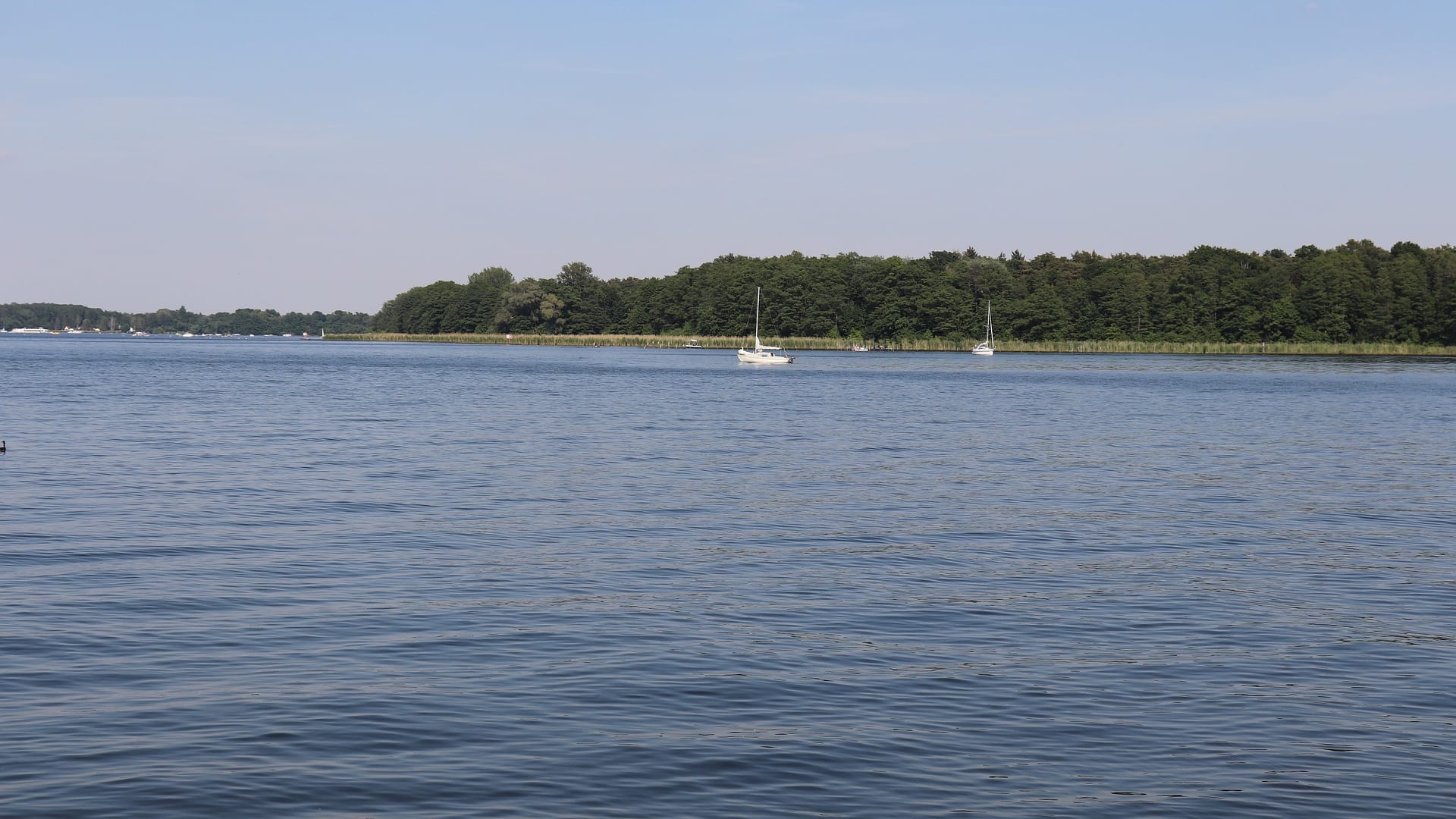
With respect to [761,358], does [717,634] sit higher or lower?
lower

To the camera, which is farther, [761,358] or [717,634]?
[761,358]

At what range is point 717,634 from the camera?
17781mm

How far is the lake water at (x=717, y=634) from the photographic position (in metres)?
12.1

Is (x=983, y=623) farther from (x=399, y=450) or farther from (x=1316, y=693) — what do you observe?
(x=399, y=450)

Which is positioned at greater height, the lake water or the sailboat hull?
the sailboat hull

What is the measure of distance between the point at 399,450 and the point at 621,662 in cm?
2996

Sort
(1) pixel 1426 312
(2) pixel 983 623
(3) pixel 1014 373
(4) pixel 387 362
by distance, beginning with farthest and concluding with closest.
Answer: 1. (1) pixel 1426 312
2. (4) pixel 387 362
3. (3) pixel 1014 373
4. (2) pixel 983 623

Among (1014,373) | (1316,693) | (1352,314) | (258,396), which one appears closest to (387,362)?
(1014,373)

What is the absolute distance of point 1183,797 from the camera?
38.7 ft

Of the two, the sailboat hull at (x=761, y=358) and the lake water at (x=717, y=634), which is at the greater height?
the sailboat hull at (x=761, y=358)

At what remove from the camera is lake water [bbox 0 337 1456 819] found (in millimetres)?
12062

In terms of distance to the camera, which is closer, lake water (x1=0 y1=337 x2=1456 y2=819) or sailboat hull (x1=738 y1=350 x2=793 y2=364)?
lake water (x1=0 y1=337 x2=1456 y2=819)

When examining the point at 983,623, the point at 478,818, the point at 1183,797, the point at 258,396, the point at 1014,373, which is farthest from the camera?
the point at 1014,373

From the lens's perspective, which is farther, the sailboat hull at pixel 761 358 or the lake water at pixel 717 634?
the sailboat hull at pixel 761 358
